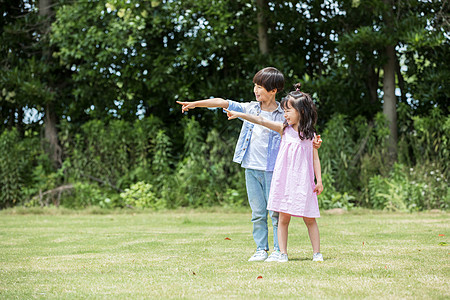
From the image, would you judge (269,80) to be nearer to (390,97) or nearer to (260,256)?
(260,256)

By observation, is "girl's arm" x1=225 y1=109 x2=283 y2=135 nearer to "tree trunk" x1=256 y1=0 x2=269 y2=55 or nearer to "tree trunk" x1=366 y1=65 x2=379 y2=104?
"tree trunk" x1=256 y1=0 x2=269 y2=55

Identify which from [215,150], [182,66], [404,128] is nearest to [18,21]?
[182,66]

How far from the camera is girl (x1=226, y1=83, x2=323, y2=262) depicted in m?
4.74

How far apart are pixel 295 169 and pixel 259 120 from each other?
495mm

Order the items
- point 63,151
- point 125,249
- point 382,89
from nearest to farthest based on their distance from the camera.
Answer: point 125,249 < point 382,89 < point 63,151

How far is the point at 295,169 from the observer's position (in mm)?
4781

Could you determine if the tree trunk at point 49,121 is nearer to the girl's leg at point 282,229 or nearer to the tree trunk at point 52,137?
the tree trunk at point 52,137

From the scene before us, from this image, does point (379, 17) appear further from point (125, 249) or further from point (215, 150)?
point (125, 249)

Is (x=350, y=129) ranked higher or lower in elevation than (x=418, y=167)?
higher

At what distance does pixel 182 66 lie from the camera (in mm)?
13156

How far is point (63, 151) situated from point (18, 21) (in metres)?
3.39

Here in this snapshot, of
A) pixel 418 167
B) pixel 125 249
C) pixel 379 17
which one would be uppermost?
pixel 379 17

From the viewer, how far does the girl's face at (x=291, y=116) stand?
191 inches

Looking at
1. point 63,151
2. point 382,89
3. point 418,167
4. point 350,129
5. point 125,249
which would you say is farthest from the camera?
point 63,151
